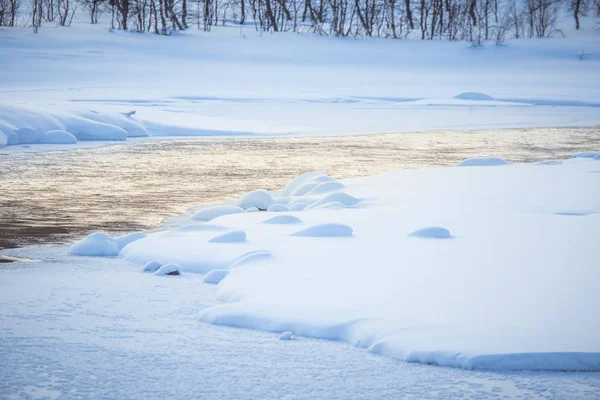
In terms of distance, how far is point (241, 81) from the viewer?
19.2 m

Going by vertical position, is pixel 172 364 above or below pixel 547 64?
below

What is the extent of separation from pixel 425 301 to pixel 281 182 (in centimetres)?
415

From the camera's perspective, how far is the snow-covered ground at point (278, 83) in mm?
12109

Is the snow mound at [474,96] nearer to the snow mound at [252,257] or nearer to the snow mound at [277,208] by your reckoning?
the snow mound at [277,208]

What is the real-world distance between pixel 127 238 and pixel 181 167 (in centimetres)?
356

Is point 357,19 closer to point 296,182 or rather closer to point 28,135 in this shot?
point 28,135

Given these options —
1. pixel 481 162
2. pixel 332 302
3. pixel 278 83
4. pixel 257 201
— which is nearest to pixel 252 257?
pixel 332 302

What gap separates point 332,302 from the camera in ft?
9.87

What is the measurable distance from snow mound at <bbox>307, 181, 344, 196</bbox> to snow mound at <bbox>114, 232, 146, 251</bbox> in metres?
1.64

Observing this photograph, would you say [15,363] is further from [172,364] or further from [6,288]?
[6,288]

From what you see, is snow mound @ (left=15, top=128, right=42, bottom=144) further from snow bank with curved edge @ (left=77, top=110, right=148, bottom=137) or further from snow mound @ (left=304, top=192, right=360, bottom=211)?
snow mound @ (left=304, top=192, right=360, bottom=211)

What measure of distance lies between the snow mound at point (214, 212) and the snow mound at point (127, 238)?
795 millimetres

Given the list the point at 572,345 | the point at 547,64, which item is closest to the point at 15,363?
the point at 572,345

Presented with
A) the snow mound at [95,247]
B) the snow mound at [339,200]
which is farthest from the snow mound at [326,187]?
the snow mound at [95,247]
